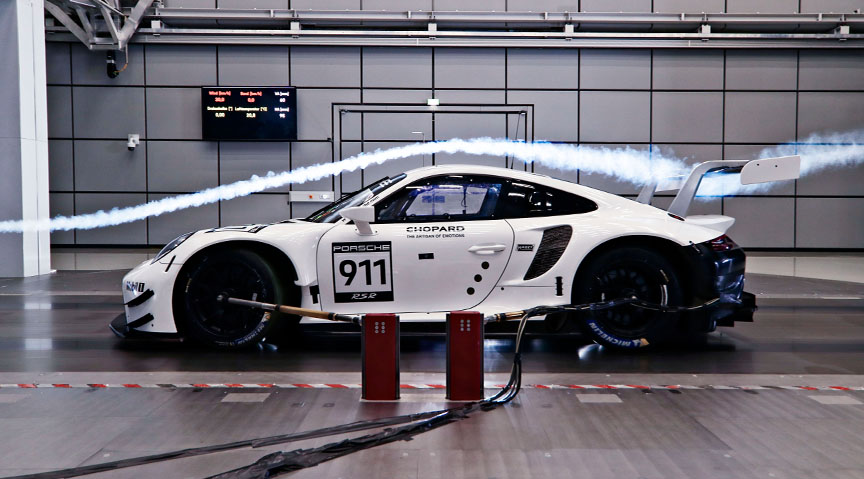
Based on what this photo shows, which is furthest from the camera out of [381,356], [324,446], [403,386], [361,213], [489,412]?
[361,213]

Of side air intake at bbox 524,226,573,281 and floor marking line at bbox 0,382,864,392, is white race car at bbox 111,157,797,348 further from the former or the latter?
floor marking line at bbox 0,382,864,392

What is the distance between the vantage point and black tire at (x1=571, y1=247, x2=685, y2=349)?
5.49 m

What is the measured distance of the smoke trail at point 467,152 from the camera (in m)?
15.1

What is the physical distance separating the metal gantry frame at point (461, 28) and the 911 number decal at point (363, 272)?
9.99m

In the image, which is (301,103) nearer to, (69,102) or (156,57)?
(156,57)

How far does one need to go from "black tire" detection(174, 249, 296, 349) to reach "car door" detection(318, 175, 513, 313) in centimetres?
46

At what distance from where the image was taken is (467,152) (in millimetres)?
15109

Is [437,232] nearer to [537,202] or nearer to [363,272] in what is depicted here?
[363,272]

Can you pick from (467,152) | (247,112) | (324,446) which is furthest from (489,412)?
(247,112)

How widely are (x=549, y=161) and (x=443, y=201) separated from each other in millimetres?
9975

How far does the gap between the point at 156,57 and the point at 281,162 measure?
3.28 metres

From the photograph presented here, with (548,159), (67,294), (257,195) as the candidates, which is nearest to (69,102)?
(257,195)

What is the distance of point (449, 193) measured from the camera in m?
5.66

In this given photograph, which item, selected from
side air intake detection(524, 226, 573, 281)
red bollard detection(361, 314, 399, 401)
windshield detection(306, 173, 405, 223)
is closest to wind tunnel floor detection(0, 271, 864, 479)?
red bollard detection(361, 314, 399, 401)
